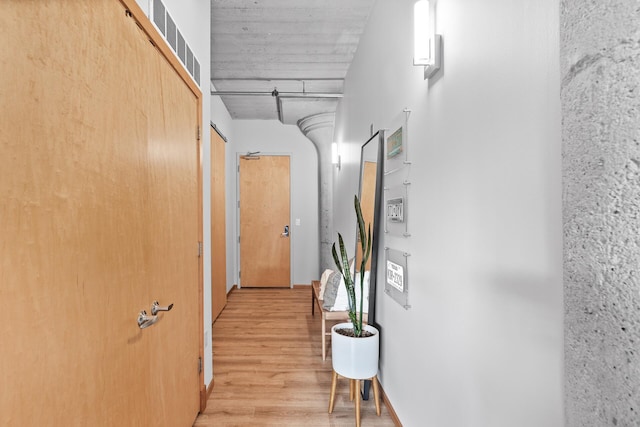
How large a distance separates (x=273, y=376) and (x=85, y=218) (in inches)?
80.9

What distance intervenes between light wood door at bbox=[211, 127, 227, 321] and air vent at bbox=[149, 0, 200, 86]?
1.99 metres

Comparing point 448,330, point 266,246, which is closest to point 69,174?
point 448,330

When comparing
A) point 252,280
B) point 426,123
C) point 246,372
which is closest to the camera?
point 426,123

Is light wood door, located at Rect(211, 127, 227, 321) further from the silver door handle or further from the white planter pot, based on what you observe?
the silver door handle

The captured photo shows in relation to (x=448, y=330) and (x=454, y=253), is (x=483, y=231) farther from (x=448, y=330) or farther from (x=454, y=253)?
(x=448, y=330)

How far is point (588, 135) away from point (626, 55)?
11 cm

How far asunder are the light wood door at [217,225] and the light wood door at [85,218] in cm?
232

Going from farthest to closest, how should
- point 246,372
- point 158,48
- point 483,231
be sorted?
point 246,372
point 158,48
point 483,231

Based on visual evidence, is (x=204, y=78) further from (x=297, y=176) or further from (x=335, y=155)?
(x=297, y=176)

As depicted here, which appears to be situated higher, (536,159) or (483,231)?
(536,159)

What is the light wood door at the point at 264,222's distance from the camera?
18.6ft

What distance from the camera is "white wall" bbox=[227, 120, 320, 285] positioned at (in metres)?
5.65

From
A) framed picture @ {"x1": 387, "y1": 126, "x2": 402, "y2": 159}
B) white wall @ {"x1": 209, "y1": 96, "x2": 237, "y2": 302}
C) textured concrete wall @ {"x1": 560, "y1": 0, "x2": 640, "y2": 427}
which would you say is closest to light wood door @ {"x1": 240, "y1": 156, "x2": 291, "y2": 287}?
white wall @ {"x1": 209, "y1": 96, "x2": 237, "y2": 302}

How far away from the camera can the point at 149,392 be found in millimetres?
1397
